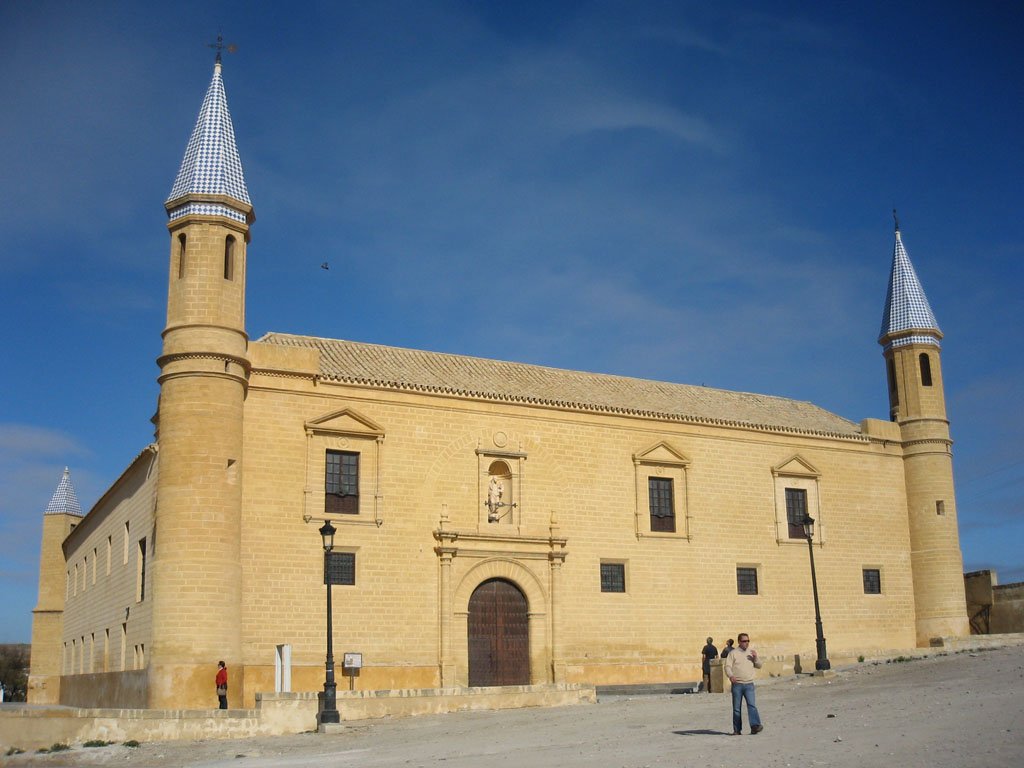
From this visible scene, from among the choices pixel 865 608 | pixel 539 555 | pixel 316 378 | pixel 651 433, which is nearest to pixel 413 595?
pixel 539 555

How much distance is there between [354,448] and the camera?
25.9 meters

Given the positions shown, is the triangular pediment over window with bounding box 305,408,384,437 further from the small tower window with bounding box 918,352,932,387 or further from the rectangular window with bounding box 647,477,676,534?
the small tower window with bounding box 918,352,932,387

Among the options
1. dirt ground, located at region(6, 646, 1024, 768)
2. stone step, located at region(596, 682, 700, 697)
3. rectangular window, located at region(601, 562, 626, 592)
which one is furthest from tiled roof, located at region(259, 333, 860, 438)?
dirt ground, located at region(6, 646, 1024, 768)

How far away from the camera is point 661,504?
29797mm

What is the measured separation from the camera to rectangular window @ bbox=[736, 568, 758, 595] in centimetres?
3035

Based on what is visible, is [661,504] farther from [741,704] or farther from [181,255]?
[741,704]

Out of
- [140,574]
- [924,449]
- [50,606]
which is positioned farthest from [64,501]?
[924,449]

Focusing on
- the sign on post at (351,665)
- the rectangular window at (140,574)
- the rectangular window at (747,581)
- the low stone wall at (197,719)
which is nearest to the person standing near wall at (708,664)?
the rectangular window at (747,581)

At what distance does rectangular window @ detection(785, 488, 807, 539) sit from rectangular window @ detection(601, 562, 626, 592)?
19.7 feet

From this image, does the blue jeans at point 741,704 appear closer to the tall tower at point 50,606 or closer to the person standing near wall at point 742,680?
the person standing near wall at point 742,680

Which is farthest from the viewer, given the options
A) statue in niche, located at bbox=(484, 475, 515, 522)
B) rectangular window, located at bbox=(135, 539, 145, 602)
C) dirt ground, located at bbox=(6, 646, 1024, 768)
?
statue in niche, located at bbox=(484, 475, 515, 522)

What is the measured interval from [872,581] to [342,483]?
55.3ft

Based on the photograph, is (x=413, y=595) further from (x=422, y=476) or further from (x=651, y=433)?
(x=651, y=433)

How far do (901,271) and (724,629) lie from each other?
14.0 metres
